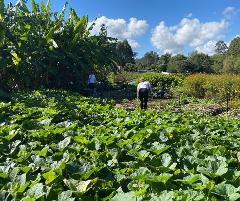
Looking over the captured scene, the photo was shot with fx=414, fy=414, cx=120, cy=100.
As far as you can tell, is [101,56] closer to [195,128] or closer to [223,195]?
[195,128]

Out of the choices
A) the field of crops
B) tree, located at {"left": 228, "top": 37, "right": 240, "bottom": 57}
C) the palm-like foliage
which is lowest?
the field of crops

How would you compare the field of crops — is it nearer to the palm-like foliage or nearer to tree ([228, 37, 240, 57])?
the palm-like foliage

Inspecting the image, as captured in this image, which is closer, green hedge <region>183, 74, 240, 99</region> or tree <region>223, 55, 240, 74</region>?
green hedge <region>183, 74, 240, 99</region>

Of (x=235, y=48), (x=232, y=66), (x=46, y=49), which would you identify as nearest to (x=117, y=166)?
(x=46, y=49)

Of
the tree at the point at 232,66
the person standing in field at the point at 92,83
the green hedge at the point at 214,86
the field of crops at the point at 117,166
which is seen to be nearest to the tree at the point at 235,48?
the tree at the point at 232,66

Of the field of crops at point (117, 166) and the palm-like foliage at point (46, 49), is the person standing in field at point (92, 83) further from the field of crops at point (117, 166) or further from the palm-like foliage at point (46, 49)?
the field of crops at point (117, 166)

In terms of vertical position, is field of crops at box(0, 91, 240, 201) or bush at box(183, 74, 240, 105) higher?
bush at box(183, 74, 240, 105)

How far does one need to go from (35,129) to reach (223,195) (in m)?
3.41

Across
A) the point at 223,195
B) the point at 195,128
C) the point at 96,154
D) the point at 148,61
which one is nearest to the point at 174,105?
the point at 195,128

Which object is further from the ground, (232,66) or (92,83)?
(232,66)

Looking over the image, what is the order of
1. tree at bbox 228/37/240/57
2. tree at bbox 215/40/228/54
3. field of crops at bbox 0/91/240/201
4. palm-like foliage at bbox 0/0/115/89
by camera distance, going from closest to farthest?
1. field of crops at bbox 0/91/240/201
2. palm-like foliage at bbox 0/0/115/89
3. tree at bbox 228/37/240/57
4. tree at bbox 215/40/228/54

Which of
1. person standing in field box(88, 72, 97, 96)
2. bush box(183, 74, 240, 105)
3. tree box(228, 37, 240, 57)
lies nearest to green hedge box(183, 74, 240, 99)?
bush box(183, 74, 240, 105)

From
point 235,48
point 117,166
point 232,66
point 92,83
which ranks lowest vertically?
point 117,166

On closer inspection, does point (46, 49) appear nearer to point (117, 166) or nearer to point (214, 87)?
point (214, 87)
